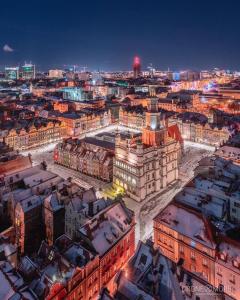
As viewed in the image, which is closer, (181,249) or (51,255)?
(51,255)

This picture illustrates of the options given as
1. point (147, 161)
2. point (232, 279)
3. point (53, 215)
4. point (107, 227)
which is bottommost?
point (232, 279)

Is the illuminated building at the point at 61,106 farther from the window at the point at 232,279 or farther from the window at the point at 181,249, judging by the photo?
the window at the point at 232,279

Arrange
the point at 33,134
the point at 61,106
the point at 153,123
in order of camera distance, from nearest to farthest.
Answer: the point at 153,123
the point at 33,134
the point at 61,106

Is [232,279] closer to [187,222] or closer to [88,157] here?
[187,222]

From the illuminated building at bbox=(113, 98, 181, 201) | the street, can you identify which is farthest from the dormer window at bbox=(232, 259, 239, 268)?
the illuminated building at bbox=(113, 98, 181, 201)

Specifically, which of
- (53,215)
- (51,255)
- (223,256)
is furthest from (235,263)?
(53,215)

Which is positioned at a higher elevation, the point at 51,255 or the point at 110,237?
the point at 110,237

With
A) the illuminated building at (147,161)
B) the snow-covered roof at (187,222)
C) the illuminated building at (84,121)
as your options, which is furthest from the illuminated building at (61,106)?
the snow-covered roof at (187,222)

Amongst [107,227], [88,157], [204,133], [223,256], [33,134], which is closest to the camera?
[223,256]

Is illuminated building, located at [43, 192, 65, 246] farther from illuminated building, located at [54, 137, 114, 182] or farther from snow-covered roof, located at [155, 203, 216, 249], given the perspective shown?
illuminated building, located at [54, 137, 114, 182]
